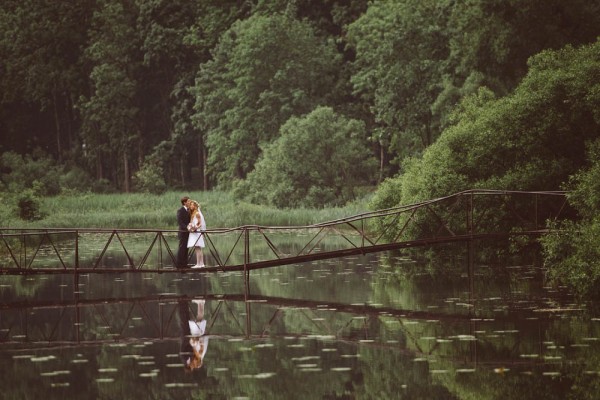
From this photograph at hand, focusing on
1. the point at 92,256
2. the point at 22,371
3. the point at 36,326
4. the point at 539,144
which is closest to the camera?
the point at 22,371

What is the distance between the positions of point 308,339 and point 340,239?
3155cm

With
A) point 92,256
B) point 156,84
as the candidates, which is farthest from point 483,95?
point 156,84

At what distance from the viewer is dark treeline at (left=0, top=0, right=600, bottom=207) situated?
56.2m

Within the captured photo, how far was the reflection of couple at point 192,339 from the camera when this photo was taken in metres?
19.1

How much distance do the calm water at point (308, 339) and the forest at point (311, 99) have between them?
3.77 metres

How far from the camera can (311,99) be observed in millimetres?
79312

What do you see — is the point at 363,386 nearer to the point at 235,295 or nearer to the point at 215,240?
the point at 235,295

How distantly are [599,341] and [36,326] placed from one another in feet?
37.2

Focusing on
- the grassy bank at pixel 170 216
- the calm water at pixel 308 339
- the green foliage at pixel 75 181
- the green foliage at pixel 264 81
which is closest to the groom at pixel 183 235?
the calm water at pixel 308 339

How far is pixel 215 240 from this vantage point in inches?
2228

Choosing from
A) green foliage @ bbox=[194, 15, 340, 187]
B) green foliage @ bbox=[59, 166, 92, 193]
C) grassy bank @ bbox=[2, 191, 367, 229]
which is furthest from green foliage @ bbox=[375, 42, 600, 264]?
green foliage @ bbox=[59, 166, 92, 193]

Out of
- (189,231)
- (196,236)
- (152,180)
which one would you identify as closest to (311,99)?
(152,180)

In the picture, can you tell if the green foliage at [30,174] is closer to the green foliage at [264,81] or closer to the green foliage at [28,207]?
the green foliage at [264,81]

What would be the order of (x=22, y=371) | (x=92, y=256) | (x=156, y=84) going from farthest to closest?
(x=156, y=84) → (x=92, y=256) → (x=22, y=371)
